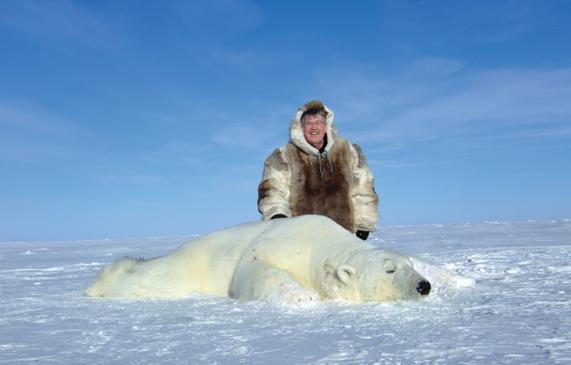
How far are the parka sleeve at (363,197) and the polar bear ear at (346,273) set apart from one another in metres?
2.77

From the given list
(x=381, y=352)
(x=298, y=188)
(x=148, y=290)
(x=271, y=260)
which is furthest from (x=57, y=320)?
(x=298, y=188)

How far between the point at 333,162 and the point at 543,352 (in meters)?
4.72

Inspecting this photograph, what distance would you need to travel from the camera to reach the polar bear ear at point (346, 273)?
427 cm

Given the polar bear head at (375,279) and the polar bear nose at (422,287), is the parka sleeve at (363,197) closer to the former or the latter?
the polar bear head at (375,279)

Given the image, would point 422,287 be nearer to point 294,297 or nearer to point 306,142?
point 294,297

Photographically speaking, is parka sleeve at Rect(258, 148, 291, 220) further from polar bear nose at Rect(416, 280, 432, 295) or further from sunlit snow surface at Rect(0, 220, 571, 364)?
polar bear nose at Rect(416, 280, 432, 295)

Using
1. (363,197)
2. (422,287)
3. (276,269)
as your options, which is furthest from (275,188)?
(422,287)

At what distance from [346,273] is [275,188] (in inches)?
104

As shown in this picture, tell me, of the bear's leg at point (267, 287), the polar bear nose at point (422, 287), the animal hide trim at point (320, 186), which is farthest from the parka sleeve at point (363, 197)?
the polar bear nose at point (422, 287)

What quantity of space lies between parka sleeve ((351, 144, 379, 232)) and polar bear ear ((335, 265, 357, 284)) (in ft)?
9.08

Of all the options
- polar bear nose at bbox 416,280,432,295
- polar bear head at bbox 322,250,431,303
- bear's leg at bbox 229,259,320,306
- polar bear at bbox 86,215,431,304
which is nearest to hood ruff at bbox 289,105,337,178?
polar bear at bbox 86,215,431,304

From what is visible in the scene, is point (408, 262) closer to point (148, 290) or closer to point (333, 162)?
point (148, 290)

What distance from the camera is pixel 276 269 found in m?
4.54

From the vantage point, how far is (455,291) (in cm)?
437
